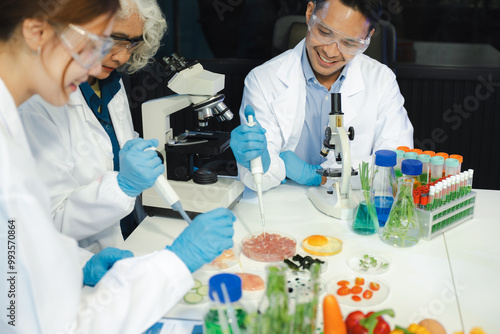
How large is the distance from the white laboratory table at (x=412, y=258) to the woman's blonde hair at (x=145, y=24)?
713 millimetres

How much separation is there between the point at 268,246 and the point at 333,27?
1010mm

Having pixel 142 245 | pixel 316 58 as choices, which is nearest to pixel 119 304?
pixel 142 245

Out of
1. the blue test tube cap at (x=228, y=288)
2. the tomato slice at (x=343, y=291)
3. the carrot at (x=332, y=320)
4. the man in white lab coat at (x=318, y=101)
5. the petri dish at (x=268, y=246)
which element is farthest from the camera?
the man in white lab coat at (x=318, y=101)

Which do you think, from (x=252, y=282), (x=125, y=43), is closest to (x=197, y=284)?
(x=252, y=282)

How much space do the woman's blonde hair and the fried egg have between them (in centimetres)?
102

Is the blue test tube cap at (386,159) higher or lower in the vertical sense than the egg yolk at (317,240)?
higher

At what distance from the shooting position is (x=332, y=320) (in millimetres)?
1148

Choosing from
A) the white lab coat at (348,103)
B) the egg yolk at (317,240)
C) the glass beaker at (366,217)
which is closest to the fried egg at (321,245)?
the egg yolk at (317,240)

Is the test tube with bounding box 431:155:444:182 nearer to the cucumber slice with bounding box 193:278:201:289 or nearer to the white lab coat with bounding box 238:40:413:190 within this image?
the white lab coat with bounding box 238:40:413:190

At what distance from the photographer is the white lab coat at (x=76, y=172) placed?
1.67m

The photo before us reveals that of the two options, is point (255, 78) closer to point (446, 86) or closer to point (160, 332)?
point (160, 332)

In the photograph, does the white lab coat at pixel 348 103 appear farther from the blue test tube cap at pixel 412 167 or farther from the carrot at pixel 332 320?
the carrot at pixel 332 320

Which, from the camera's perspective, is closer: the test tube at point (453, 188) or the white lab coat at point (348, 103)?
the test tube at point (453, 188)

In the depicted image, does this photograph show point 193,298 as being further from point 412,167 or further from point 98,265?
point 412,167
